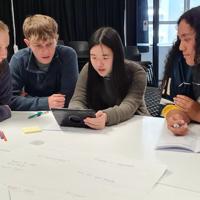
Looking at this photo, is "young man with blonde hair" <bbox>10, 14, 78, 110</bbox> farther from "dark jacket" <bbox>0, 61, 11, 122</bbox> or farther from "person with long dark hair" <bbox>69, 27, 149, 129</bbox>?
"person with long dark hair" <bbox>69, 27, 149, 129</bbox>

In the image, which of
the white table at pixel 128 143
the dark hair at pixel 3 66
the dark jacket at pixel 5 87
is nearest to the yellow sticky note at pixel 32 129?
the white table at pixel 128 143

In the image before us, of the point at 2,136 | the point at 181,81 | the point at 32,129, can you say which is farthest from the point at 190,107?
the point at 2,136

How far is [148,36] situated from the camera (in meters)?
5.36

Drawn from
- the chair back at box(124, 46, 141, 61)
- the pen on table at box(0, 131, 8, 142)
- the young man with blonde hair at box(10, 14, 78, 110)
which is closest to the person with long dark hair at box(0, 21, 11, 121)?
the young man with blonde hair at box(10, 14, 78, 110)

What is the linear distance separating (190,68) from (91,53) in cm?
52

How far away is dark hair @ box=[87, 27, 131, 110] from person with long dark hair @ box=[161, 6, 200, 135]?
0.23 m

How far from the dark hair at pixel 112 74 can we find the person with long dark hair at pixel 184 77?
8.9 inches

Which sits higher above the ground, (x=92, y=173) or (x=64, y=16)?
(x=64, y=16)

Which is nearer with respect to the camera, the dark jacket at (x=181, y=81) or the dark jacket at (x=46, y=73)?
the dark jacket at (x=181, y=81)

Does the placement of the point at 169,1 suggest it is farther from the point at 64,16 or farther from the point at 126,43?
the point at 64,16

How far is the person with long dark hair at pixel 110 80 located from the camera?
1.68 m

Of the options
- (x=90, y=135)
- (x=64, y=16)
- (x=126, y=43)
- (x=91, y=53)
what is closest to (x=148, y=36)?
(x=126, y=43)

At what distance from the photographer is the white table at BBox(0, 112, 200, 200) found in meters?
0.93

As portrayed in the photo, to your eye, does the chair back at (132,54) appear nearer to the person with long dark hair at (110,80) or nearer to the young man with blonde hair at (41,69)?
the young man with blonde hair at (41,69)
